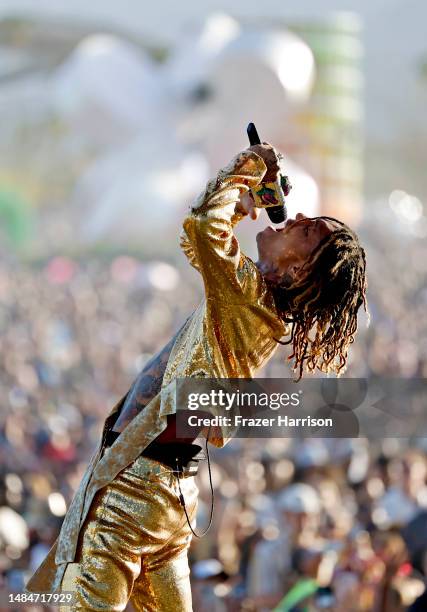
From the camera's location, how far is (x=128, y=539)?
3.83 metres

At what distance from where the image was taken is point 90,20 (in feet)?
86.9

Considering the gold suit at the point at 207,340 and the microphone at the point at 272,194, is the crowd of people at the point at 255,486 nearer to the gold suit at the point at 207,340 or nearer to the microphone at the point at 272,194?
the gold suit at the point at 207,340

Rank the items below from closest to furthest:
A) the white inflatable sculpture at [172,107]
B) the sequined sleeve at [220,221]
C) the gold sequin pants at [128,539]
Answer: the sequined sleeve at [220,221], the gold sequin pants at [128,539], the white inflatable sculpture at [172,107]

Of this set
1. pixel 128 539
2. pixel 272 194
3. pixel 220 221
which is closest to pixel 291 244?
pixel 272 194

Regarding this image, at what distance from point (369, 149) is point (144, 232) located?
17.4 meters

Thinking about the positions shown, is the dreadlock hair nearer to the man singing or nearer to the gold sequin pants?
the man singing

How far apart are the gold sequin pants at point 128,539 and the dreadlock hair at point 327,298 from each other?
513mm

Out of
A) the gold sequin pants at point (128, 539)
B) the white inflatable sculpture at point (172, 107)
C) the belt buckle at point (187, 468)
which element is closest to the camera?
the gold sequin pants at point (128, 539)

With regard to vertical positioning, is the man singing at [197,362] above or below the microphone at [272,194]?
below

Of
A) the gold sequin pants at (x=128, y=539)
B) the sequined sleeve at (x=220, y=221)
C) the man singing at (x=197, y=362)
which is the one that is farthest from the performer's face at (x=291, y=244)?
the gold sequin pants at (x=128, y=539)

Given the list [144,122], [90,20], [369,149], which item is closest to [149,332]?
[144,122]

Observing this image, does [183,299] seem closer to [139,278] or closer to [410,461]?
[139,278]

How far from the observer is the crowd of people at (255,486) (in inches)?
254

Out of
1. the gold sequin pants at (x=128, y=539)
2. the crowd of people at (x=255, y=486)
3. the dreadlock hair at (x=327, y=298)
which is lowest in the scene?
the gold sequin pants at (x=128, y=539)
